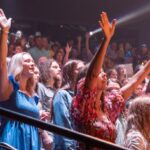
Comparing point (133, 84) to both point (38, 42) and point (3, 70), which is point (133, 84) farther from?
point (38, 42)

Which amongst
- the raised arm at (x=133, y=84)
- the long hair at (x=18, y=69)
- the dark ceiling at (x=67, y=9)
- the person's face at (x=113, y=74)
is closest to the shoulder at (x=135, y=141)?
the raised arm at (x=133, y=84)

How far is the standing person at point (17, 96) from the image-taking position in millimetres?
2998

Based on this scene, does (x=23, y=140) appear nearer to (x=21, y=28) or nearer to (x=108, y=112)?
(x=108, y=112)

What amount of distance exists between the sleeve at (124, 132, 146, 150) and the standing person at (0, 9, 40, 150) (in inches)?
30.1

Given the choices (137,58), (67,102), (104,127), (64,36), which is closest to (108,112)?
(104,127)

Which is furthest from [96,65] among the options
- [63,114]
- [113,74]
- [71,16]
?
[71,16]

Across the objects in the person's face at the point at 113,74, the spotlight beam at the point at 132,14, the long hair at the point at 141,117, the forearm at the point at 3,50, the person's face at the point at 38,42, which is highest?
the spotlight beam at the point at 132,14

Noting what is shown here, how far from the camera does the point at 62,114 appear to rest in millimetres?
3363

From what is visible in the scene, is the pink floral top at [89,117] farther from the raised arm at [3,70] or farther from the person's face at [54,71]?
the person's face at [54,71]

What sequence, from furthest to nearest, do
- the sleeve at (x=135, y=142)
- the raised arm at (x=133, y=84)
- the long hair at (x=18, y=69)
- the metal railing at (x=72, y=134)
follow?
1. the raised arm at (x=133, y=84)
2. the long hair at (x=18, y=69)
3. the sleeve at (x=135, y=142)
4. the metal railing at (x=72, y=134)

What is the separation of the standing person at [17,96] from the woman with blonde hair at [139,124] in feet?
2.43

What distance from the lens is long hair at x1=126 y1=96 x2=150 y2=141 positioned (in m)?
2.73

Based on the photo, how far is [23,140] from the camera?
3.07 meters

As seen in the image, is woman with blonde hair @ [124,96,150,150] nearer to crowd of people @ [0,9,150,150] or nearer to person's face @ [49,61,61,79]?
crowd of people @ [0,9,150,150]
